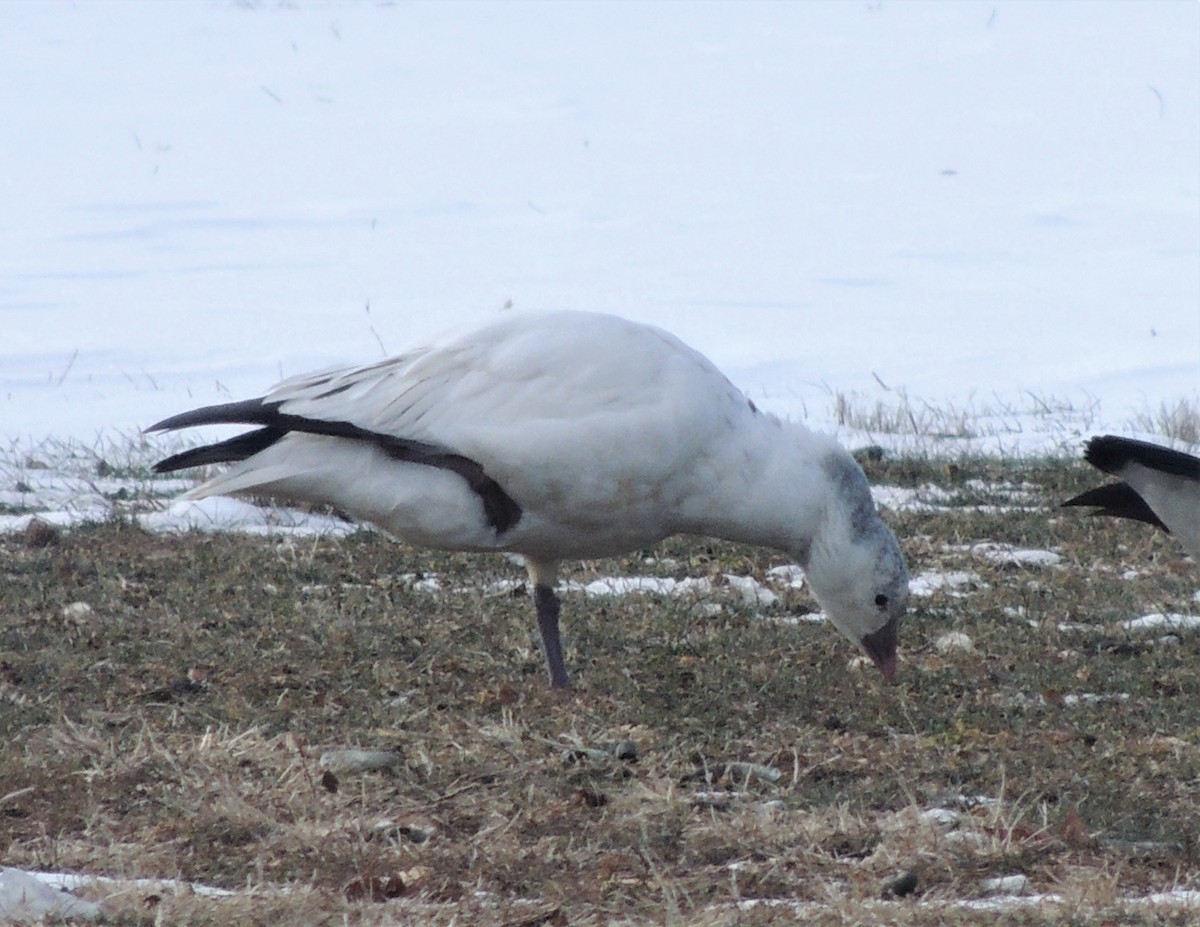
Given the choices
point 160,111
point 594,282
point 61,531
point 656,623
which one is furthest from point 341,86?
point 656,623

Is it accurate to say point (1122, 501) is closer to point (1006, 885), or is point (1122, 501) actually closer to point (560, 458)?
point (560, 458)

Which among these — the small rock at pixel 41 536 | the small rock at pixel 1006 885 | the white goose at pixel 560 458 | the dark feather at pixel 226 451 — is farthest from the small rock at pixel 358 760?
the small rock at pixel 41 536

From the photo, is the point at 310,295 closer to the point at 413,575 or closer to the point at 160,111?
the point at 160,111

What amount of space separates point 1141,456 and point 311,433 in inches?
86.8

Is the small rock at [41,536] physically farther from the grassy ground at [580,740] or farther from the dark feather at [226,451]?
the dark feather at [226,451]

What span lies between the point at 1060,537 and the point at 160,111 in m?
13.4

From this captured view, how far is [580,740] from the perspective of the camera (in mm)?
4484

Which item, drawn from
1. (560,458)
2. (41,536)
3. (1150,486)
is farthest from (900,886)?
(41,536)

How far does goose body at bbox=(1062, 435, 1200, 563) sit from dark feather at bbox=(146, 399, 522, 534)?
158 centimetres

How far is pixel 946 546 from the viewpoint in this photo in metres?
6.68

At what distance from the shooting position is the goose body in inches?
202

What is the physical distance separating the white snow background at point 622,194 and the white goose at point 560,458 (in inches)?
128

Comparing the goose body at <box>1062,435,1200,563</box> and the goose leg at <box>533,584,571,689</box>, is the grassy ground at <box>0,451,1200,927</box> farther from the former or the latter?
the goose body at <box>1062,435,1200,563</box>

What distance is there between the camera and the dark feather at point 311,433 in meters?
4.80
